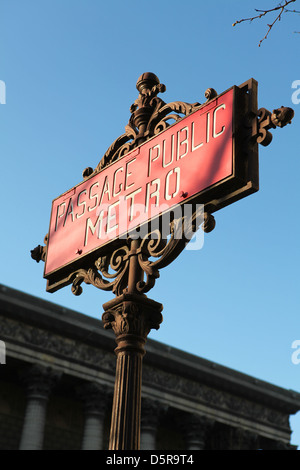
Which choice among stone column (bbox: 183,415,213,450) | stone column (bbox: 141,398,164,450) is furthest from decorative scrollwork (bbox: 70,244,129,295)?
stone column (bbox: 183,415,213,450)

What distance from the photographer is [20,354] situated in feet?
89.8

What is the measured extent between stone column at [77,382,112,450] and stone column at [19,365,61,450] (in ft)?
5.77

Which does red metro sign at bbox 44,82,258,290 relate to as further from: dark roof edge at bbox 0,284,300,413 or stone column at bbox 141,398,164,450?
stone column at bbox 141,398,164,450

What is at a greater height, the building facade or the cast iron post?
the building facade

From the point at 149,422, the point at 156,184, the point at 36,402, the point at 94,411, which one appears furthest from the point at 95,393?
the point at 156,184

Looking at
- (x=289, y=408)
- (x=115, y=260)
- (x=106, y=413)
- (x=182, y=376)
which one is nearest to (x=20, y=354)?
(x=106, y=413)

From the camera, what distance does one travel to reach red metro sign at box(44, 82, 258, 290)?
347cm

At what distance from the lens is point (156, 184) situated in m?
3.83

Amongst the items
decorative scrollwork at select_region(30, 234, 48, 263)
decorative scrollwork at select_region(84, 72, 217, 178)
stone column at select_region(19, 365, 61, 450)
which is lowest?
decorative scrollwork at select_region(30, 234, 48, 263)

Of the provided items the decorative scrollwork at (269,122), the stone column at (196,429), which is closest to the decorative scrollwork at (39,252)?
the decorative scrollwork at (269,122)

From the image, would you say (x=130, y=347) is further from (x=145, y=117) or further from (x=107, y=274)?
(x=145, y=117)

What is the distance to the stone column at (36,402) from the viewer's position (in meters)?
26.7

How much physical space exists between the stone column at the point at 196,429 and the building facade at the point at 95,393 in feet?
0.15

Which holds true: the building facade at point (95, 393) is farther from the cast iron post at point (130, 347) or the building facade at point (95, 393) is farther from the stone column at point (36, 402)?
the cast iron post at point (130, 347)
